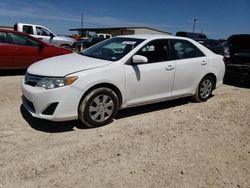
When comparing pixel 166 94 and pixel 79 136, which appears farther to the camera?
pixel 166 94

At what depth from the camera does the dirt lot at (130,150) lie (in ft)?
9.78

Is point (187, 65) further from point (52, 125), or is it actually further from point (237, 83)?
point (237, 83)

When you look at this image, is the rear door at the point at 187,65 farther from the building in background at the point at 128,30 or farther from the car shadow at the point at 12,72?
the building in background at the point at 128,30

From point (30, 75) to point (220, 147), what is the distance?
317cm

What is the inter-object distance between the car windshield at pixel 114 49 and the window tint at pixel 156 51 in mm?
192

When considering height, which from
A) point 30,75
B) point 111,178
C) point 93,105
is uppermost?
point 30,75

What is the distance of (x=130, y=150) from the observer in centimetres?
364

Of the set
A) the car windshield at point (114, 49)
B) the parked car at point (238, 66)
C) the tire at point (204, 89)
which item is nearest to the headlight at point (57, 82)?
the car windshield at point (114, 49)

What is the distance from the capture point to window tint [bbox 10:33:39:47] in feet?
26.2

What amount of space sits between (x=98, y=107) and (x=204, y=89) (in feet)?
9.55

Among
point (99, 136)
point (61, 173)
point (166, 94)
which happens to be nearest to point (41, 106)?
point (99, 136)

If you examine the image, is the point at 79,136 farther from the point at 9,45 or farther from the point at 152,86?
the point at 9,45

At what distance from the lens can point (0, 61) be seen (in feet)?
25.2

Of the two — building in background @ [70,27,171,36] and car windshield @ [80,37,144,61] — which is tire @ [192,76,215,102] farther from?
building in background @ [70,27,171,36]
